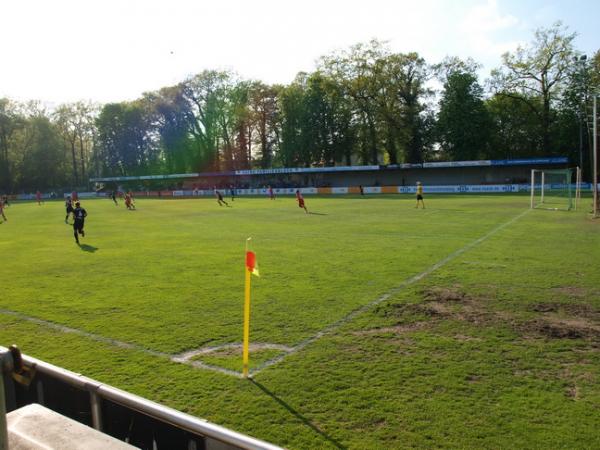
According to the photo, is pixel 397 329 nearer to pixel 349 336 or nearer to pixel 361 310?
pixel 349 336

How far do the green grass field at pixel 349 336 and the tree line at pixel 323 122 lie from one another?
49.7 meters

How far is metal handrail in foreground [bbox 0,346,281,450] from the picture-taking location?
277 cm

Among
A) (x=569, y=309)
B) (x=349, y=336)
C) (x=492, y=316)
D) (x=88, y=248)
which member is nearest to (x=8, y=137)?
(x=88, y=248)

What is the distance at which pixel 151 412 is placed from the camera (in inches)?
130

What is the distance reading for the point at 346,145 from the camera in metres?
72.5

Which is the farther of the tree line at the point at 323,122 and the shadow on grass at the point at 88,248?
the tree line at the point at 323,122

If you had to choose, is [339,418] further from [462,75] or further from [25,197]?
[25,197]

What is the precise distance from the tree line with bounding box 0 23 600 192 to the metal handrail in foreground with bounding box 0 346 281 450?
189ft

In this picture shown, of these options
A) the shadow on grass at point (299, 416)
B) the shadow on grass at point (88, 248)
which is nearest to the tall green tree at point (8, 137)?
the shadow on grass at point (88, 248)

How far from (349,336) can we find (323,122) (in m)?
68.5

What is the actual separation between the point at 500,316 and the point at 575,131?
5788cm

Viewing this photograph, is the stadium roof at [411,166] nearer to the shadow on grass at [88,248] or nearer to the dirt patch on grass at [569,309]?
the shadow on grass at [88,248]

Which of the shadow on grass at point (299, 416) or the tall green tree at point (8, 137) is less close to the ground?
the tall green tree at point (8, 137)

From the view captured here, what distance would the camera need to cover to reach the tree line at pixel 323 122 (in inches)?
2333
